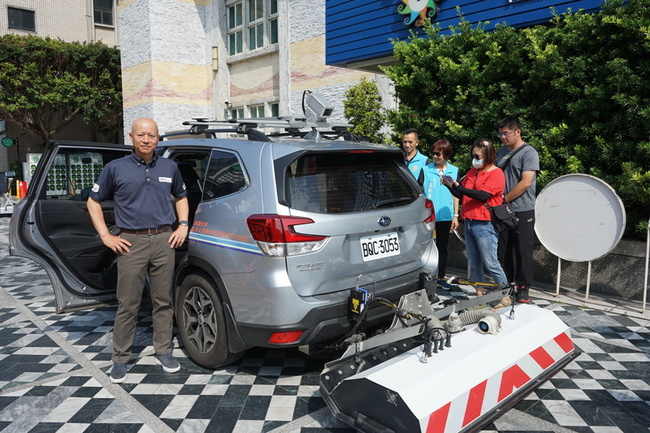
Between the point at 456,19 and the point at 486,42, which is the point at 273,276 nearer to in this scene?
the point at 486,42

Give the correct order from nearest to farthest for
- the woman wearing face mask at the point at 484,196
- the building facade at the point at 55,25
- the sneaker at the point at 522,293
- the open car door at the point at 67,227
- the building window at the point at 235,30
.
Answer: the open car door at the point at 67,227
the woman wearing face mask at the point at 484,196
the sneaker at the point at 522,293
the building window at the point at 235,30
the building facade at the point at 55,25

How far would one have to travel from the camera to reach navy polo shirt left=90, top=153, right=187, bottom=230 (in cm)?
361

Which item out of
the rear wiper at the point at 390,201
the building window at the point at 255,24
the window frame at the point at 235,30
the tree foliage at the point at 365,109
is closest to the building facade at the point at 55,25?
the window frame at the point at 235,30

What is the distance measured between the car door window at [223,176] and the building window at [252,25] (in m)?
12.8

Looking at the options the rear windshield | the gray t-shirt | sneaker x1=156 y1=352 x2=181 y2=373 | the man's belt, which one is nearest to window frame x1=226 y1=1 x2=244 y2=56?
the gray t-shirt

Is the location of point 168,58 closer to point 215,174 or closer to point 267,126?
point 267,126

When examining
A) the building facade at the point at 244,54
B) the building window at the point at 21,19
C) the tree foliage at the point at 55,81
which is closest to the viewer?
the building facade at the point at 244,54

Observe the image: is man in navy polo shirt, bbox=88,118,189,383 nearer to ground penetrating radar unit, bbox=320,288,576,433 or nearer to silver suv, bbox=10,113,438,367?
silver suv, bbox=10,113,438,367

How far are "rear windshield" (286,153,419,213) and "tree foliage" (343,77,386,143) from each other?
665 cm

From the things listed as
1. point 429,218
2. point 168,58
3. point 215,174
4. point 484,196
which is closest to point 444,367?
point 429,218

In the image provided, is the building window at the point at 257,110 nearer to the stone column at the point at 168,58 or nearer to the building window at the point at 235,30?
the building window at the point at 235,30

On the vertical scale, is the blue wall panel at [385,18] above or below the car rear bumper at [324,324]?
above

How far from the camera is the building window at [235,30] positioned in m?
16.9

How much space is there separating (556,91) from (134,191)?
510cm
